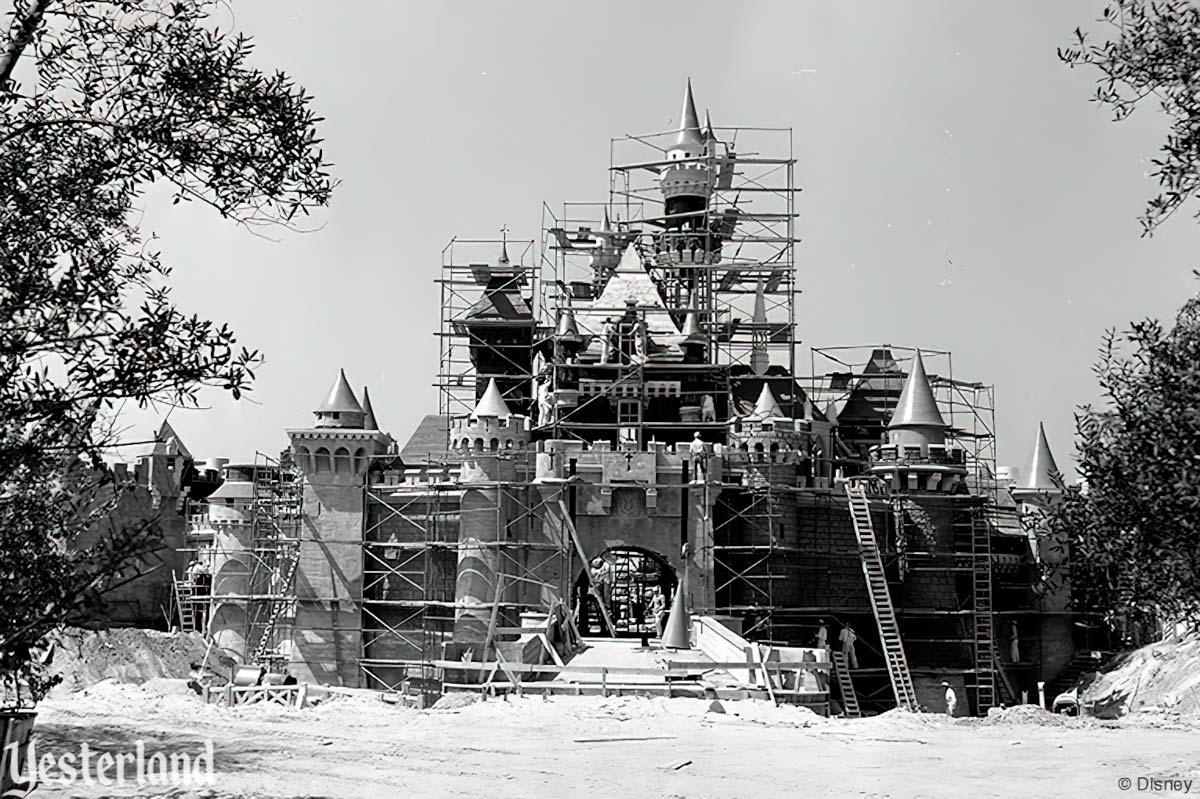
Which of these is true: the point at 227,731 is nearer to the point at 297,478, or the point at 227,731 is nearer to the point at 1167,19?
the point at 1167,19

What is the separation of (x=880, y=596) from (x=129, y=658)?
70.7 ft

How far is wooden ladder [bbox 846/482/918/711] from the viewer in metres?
42.0

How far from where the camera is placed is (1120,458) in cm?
1397

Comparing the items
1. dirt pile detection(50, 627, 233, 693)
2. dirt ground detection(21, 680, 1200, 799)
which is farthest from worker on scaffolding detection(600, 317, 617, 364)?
dirt ground detection(21, 680, 1200, 799)

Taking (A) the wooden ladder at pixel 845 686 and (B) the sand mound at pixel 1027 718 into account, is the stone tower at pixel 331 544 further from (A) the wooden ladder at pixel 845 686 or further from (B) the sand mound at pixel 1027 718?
(B) the sand mound at pixel 1027 718

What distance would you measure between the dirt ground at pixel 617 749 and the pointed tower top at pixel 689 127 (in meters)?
39.5

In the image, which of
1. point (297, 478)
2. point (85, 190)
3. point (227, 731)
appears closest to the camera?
point (85, 190)

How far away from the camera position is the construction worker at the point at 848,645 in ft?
139

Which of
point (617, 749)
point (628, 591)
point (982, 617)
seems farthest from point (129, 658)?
point (982, 617)

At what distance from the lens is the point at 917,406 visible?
47.0 meters

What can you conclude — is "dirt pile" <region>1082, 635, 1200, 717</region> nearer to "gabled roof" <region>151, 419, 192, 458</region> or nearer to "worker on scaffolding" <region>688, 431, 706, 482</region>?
"worker on scaffolding" <region>688, 431, 706, 482</region>

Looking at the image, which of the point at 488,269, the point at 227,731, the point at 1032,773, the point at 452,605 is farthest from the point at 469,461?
the point at 1032,773

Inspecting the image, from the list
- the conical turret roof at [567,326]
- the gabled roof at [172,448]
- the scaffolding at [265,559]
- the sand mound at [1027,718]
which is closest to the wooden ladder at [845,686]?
the conical turret roof at [567,326]

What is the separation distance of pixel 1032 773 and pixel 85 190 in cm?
1145
